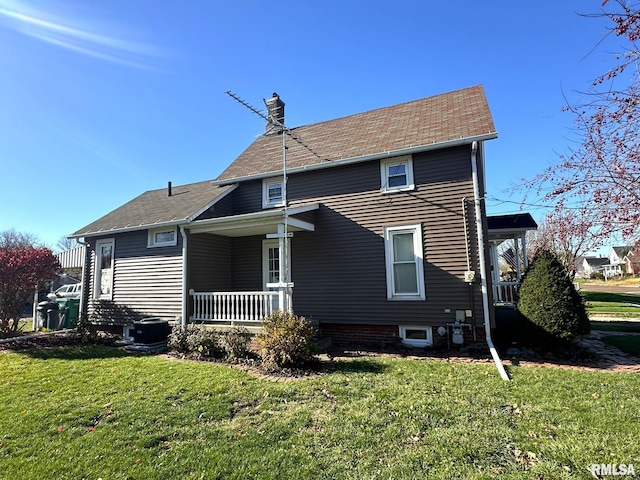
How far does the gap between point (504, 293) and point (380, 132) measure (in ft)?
24.1

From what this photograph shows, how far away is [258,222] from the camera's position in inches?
367

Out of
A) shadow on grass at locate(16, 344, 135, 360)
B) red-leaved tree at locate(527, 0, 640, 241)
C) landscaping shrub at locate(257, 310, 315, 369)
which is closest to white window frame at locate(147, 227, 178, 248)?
shadow on grass at locate(16, 344, 135, 360)

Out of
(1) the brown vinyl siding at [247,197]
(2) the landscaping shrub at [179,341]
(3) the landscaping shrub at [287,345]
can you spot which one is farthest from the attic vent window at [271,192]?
(3) the landscaping shrub at [287,345]

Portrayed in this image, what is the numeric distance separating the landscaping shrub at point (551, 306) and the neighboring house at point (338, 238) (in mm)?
892

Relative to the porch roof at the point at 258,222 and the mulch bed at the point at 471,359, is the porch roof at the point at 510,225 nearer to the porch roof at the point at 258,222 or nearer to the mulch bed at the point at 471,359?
the mulch bed at the point at 471,359

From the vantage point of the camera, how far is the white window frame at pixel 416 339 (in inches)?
349

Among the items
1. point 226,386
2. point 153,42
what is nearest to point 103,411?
point 226,386

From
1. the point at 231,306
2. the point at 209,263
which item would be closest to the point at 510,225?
the point at 231,306

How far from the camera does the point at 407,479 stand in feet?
10.4

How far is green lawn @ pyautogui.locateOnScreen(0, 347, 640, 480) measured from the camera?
3420mm

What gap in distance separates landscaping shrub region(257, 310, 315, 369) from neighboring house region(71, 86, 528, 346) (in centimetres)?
145

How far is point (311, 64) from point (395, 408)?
373 inches

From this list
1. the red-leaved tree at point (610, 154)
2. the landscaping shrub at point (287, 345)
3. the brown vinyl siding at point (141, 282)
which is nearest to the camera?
the red-leaved tree at point (610, 154)

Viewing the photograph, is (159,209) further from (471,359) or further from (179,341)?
(471,359)
